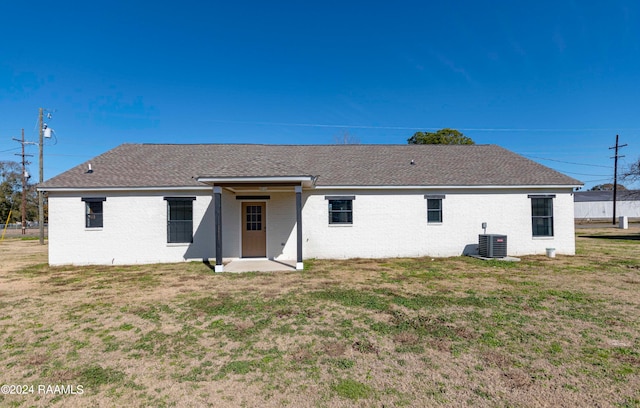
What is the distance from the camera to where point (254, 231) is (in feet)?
39.5

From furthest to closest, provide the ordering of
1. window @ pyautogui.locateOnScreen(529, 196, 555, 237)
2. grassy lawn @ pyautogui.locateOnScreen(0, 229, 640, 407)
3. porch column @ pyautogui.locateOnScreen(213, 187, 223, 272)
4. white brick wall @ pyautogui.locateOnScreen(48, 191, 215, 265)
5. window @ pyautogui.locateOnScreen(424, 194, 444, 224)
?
1. window @ pyautogui.locateOnScreen(529, 196, 555, 237)
2. window @ pyautogui.locateOnScreen(424, 194, 444, 224)
3. white brick wall @ pyautogui.locateOnScreen(48, 191, 215, 265)
4. porch column @ pyautogui.locateOnScreen(213, 187, 223, 272)
5. grassy lawn @ pyautogui.locateOnScreen(0, 229, 640, 407)

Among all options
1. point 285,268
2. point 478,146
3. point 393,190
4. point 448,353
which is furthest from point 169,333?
point 478,146

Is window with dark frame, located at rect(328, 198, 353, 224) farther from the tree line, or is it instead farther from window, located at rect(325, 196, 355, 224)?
the tree line

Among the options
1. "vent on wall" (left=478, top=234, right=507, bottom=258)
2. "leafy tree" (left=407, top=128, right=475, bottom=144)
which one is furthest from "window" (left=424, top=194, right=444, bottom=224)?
"leafy tree" (left=407, top=128, right=475, bottom=144)

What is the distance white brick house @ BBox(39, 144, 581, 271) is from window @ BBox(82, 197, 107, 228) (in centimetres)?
4

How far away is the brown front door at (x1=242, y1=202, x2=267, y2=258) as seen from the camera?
472 inches

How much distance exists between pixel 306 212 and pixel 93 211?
326 inches

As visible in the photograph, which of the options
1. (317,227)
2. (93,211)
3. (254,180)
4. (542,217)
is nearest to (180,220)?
(93,211)

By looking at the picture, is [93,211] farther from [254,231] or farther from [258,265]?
[258,265]

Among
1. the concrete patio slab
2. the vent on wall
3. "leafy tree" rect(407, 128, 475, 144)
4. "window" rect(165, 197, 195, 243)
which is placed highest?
"leafy tree" rect(407, 128, 475, 144)

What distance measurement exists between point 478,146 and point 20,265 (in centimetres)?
2152

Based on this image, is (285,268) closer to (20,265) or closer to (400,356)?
(400,356)

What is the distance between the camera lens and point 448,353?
4.05m

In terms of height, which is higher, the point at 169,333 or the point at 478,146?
the point at 478,146
